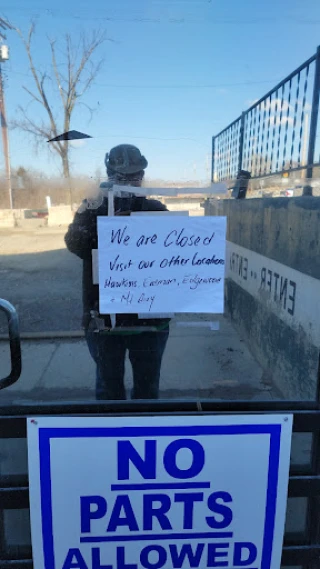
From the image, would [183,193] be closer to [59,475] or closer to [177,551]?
[59,475]

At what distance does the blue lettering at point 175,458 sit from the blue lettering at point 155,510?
8cm

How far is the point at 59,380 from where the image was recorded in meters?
1.67

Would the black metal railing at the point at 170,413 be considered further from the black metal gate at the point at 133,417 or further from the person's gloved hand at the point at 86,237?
the person's gloved hand at the point at 86,237

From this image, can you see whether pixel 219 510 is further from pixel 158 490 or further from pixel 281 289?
pixel 281 289

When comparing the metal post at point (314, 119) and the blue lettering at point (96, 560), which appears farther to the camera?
the metal post at point (314, 119)

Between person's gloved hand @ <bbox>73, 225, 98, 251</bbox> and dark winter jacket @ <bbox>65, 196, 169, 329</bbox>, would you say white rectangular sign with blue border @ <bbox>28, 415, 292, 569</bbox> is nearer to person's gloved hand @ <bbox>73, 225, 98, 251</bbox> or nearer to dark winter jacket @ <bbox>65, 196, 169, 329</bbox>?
dark winter jacket @ <bbox>65, 196, 169, 329</bbox>

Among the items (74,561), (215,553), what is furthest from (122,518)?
(215,553)

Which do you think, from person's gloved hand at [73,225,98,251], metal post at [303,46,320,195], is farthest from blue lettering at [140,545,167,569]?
metal post at [303,46,320,195]

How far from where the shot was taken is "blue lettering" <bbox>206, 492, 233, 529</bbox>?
1235 millimetres

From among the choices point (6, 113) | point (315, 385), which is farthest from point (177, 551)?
point (6, 113)

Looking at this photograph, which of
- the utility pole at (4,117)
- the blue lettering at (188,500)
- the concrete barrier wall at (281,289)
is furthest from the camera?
the concrete barrier wall at (281,289)

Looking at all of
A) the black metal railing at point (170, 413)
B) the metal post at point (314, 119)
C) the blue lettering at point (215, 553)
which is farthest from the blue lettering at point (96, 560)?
the metal post at point (314, 119)

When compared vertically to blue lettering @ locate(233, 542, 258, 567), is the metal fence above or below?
above

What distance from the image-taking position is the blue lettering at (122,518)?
1215 millimetres
